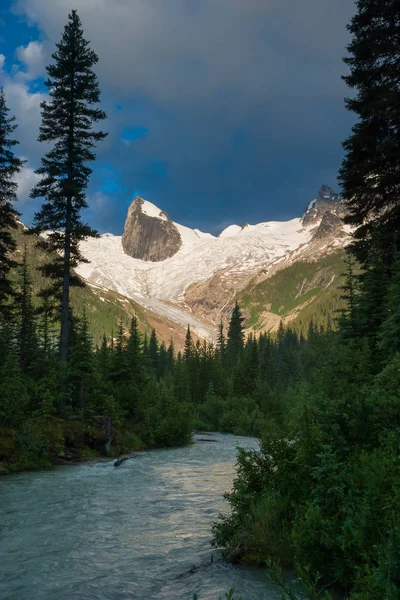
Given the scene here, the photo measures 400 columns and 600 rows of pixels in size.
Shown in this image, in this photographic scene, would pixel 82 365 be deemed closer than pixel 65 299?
No

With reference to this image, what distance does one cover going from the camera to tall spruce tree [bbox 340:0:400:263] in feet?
68.8

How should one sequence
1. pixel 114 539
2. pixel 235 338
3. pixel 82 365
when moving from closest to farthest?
pixel 114 539 < pixel 82 365 < pixel 235 338

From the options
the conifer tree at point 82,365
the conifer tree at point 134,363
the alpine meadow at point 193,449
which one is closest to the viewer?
the alpine meadow at point 193,449

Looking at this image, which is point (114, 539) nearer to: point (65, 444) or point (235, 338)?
point (65, 444)

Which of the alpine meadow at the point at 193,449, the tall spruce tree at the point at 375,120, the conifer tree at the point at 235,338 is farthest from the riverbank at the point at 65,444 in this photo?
the conifer tree at the point at 235,338

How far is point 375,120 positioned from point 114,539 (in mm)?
20606

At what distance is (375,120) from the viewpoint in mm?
22109

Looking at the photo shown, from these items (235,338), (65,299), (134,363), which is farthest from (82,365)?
(235,338)

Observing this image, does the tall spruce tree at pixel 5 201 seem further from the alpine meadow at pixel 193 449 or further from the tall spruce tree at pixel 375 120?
the tall spruce tree at pixel 375 120

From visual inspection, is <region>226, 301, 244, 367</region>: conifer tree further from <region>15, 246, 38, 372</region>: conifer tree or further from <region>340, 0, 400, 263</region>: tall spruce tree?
<region>340, 0, 400, 263</region>: tall spruce tree

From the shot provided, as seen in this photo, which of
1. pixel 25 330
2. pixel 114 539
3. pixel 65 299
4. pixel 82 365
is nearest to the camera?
pixel 114 539

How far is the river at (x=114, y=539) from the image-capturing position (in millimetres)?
8234

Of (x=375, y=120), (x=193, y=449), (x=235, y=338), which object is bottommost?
(x=193, y=449)

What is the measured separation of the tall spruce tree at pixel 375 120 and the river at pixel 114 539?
47.6 ft
